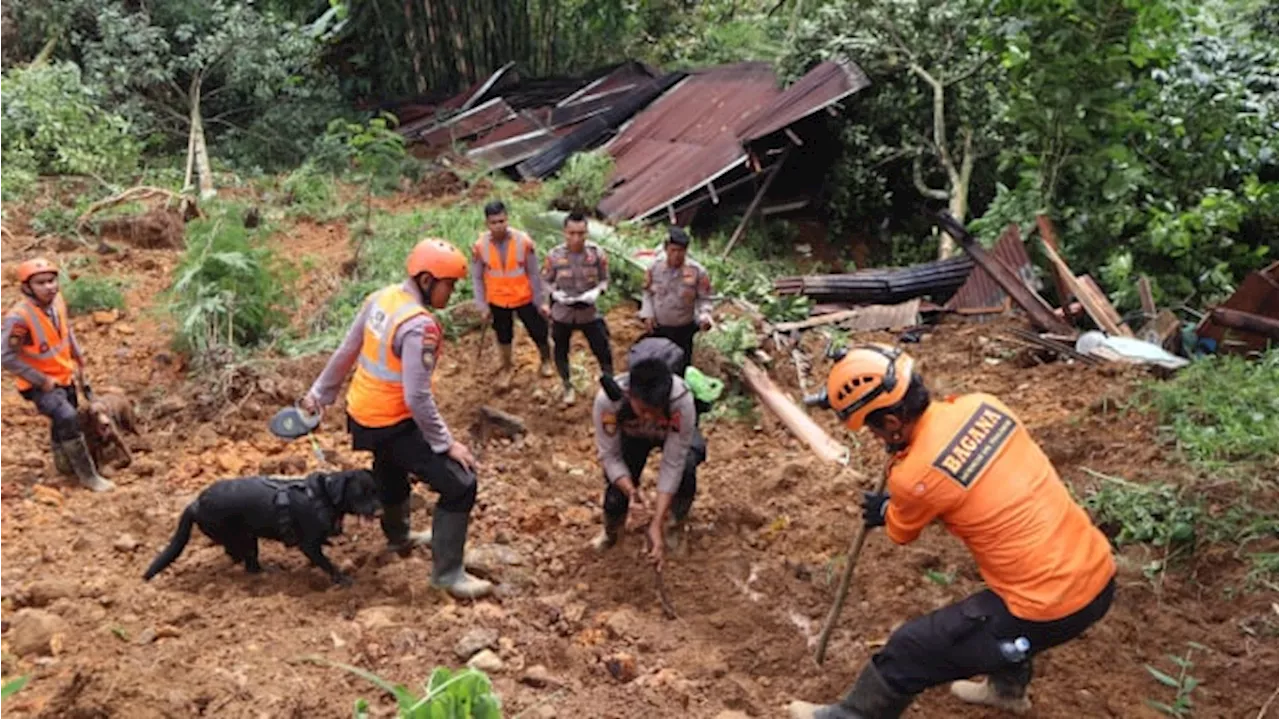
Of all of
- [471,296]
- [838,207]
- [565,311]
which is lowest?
[838,207]

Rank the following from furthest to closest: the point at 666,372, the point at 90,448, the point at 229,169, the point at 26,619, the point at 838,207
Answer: the point at 229,169 → the point at 838,207 → the point at 90,448 → the point at 666,372 → the point at 26,619

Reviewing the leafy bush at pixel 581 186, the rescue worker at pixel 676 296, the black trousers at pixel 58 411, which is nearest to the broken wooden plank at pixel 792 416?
the rescue worker at pixel 676 296

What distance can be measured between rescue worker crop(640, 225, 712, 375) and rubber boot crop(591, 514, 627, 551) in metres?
1.72

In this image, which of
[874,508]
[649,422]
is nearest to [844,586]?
[874,508]

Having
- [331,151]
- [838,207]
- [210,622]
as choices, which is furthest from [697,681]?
[331,151]

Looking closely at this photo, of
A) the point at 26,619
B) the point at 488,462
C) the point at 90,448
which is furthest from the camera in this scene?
the point at 488,462

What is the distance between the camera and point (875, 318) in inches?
388

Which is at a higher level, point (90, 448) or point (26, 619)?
point (26, 619)

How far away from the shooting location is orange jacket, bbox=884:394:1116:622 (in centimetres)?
351

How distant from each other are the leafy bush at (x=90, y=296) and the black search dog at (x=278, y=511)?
5047 millimetres

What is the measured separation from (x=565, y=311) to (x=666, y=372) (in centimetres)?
296

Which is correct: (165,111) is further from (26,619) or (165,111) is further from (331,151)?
(26,619)

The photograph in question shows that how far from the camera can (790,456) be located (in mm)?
7199

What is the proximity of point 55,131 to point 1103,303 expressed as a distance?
12099mm
